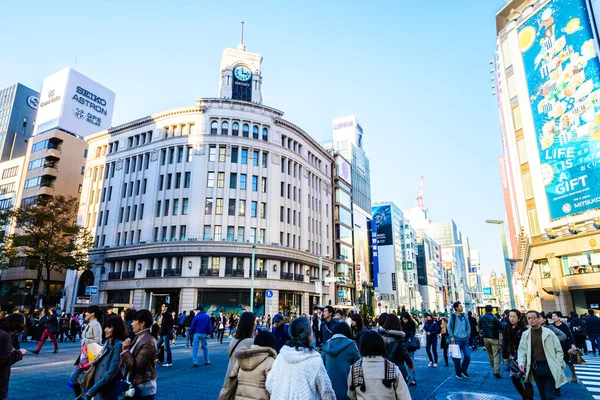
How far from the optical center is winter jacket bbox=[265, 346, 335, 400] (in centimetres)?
345

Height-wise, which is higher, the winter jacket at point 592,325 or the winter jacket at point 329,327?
the winter jacket at point 329,327

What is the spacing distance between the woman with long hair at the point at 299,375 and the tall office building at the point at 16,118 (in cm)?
9406

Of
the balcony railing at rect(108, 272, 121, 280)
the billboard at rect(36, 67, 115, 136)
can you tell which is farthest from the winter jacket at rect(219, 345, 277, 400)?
the billboard at rect(36, 67, 115, 136)

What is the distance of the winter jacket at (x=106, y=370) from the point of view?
4.31 m

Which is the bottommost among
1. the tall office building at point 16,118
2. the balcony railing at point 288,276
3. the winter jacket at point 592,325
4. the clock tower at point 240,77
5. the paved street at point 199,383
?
the paved street at point 199,383

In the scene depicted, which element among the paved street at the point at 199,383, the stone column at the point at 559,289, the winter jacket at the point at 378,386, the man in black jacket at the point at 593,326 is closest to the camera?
the winter jacket at the point at 378,386

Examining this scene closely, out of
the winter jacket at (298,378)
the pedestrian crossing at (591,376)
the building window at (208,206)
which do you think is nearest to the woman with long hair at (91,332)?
the winter jacket at (298,378)

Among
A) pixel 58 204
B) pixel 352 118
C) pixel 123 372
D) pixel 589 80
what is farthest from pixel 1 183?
pixel 589 80

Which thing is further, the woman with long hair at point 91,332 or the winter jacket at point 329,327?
the winter jacket at point 329,327

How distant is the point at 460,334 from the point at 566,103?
26.2 m

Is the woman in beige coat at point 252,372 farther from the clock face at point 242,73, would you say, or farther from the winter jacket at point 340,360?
the clock face at point 242,73

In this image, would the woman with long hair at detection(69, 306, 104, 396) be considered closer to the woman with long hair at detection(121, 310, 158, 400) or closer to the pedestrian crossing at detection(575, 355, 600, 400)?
the woman with long hair at detection(121, 310, 158, 400)

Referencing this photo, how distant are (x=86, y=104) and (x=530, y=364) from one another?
235 feet

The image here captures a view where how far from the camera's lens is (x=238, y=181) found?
43.1 m
